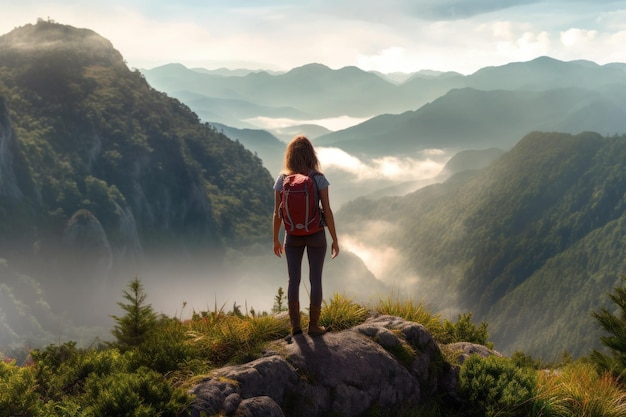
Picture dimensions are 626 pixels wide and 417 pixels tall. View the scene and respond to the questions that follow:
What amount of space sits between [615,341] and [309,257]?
7.05 meters

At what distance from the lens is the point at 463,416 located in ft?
25.3

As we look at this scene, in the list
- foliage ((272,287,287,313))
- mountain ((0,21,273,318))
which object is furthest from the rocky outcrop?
mountain ((0,21,273,318))

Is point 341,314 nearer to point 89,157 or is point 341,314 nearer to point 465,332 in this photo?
point 465,332

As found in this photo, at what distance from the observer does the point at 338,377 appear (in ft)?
23.4

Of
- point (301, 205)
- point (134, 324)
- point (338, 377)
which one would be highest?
point (301, 205)

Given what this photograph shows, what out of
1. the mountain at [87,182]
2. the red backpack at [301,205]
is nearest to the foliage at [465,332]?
the red backpack at [301,205]

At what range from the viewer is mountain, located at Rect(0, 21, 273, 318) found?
461 ft

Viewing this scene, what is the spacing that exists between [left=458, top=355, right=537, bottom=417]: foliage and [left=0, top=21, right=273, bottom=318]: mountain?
483 feet

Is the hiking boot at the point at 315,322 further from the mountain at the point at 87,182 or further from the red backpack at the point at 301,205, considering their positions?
the mountain at the point at 87,182

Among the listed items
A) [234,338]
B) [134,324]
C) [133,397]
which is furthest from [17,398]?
[234,338]

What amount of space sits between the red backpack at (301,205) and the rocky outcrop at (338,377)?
172 cm

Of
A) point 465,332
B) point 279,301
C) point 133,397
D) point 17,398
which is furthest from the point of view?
point 279,301

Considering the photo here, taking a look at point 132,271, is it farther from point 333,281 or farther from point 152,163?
point 333,281

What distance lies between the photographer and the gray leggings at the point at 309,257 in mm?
7684
